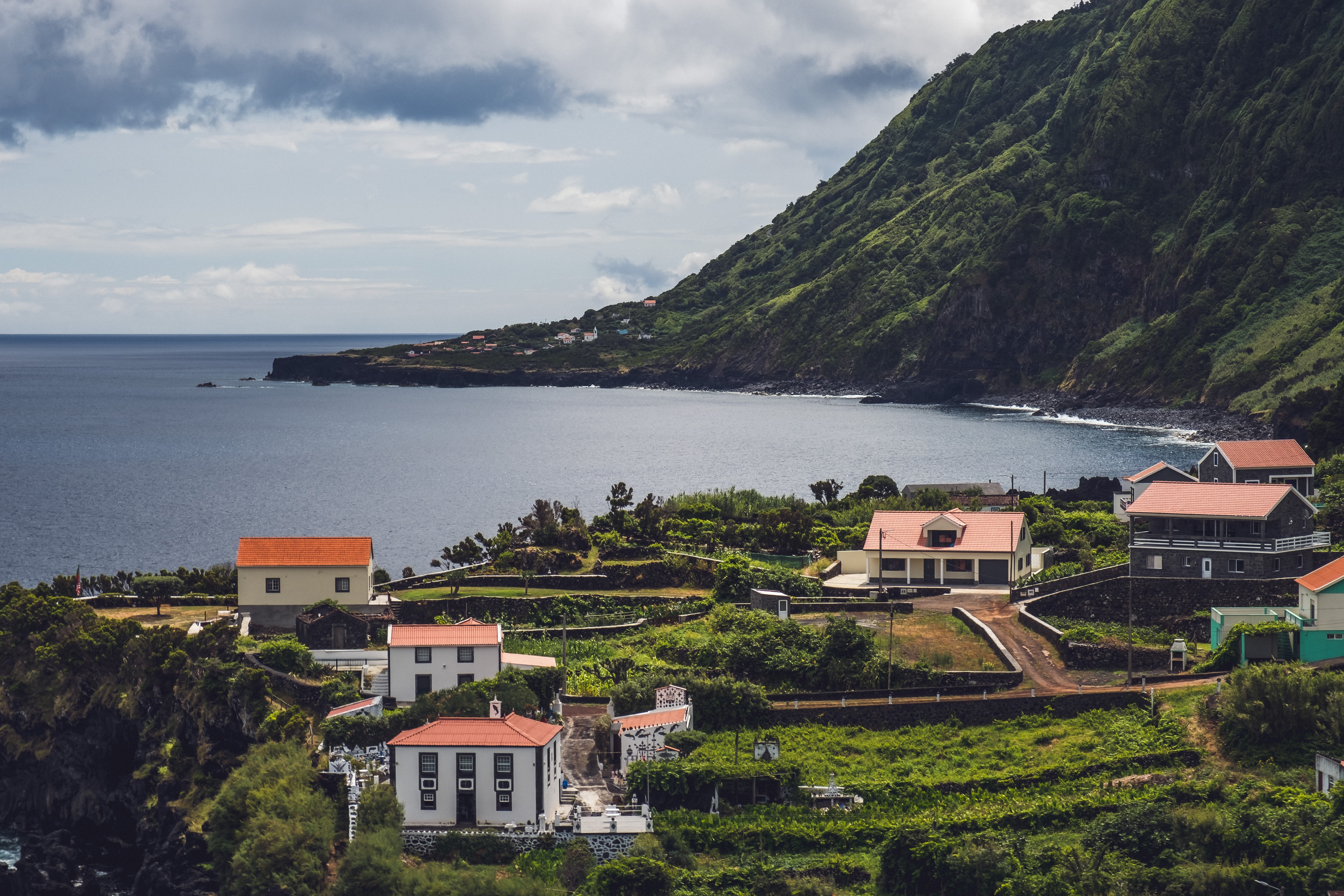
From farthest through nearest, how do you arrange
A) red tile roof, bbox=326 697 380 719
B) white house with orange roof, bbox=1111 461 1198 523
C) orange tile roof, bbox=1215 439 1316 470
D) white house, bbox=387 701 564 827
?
1. white house with orange roof, bbox=1111 461 1198 523
2. orange tile roof, bbox=1215 439 1316 470
3. red tile roof, bbox=326 697 380 719
4. white house, bbox=387 701 564 827

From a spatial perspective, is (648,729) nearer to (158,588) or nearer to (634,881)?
(634,881)

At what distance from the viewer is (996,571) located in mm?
68812

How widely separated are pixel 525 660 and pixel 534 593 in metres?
14.3

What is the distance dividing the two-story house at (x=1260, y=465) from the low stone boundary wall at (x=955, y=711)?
28.4 metres

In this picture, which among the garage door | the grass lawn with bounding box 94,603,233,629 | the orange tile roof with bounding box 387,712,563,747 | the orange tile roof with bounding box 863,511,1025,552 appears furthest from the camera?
the orange tile roof with bounding box 863,511,1025,552

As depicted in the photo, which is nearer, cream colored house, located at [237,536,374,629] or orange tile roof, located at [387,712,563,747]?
orange tile roof, located at [387,712,563,747]

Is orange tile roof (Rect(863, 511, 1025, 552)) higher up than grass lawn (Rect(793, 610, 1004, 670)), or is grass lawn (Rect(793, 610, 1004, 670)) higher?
orange tile roof (Rect(863, 511, 1025, 552))

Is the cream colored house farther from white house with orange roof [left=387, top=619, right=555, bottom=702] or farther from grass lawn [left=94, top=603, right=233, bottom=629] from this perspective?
white house with orange roof [left=387, top=619, right=555, bottom=702]

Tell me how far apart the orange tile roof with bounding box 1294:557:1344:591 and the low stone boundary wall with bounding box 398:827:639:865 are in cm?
2530

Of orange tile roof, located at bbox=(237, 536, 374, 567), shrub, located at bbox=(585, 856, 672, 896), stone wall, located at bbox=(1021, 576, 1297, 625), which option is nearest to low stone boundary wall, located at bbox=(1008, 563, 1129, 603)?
stone wall, located at bbox=(1021, 576, 1297, 625)

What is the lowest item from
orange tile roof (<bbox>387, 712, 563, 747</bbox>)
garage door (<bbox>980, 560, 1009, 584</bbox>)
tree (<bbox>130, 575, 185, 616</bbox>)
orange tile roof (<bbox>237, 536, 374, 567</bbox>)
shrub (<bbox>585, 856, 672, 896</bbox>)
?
shrub (<bbox>585, 856, 672, 896</bbox>)

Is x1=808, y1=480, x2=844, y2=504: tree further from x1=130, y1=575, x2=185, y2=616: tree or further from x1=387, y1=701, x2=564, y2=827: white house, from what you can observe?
x1=387, y1=701, x2=564, y2=827: white house

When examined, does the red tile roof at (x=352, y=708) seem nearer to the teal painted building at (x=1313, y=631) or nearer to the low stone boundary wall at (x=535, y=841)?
the low stone boundary wall at (x=535, y=841)

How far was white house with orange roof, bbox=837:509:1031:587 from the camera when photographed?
2712 inches
